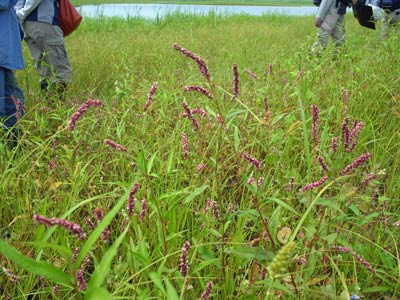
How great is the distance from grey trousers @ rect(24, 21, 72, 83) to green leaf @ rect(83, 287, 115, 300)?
117 inches

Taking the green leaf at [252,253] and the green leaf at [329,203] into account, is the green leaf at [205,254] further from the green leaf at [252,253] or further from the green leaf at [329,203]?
the green leaf at [329,203]

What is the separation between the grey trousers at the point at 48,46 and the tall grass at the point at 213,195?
372 millimetres

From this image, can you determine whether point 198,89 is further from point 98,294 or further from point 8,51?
point 8,51

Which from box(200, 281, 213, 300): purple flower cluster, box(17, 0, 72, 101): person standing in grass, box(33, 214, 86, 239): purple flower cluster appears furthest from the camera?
box(17, 0, 72, 101): person standing in grass

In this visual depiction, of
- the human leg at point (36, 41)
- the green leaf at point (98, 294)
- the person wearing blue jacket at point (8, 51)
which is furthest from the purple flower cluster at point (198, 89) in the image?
the human leg at point (36, 41)

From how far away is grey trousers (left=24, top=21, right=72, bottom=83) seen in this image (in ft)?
11.0

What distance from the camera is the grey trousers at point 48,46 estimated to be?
336cm

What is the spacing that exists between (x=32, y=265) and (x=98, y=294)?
11cm

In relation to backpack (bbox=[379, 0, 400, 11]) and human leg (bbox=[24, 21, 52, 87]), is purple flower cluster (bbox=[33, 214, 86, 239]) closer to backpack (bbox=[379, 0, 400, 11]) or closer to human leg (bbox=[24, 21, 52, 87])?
human leg (bbox=[24, 21, 52, 87])

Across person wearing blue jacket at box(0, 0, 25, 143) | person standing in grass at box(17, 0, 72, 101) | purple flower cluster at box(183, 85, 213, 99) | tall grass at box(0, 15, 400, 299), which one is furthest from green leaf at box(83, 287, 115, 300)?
person standing in grass at box(17, 0, 72, 101)

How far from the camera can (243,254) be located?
3.12ft

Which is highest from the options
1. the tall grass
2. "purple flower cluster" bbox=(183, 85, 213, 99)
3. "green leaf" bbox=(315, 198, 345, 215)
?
"purple flower cluster" bbox=(183, 85, 213, 99)

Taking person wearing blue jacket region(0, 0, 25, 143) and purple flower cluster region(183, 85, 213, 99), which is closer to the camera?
purple flower cluster region(183, 85, 213, 99)

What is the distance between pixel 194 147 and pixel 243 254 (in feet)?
2.79
